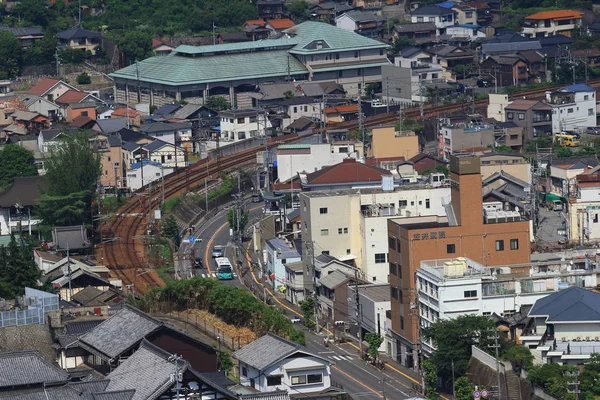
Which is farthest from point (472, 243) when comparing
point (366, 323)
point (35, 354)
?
point (35, 354)

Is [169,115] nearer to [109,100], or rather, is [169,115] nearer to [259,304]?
[109,100]

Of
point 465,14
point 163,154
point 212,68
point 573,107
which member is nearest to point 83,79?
point 212,68

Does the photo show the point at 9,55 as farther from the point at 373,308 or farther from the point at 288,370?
the point at 288,370

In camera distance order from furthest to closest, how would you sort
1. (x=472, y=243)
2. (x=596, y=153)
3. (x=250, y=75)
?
(x=250, y=75), (x=596, y=153), (x=472, y=243)

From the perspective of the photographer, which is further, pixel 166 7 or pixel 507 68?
pixel 166 7

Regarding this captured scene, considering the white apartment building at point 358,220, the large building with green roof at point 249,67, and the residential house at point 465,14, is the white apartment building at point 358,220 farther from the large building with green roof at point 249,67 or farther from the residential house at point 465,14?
the residential house at point 465,14

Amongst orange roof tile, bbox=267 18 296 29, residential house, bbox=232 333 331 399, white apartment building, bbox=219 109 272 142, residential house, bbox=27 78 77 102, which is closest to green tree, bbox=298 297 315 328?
residential house, bbox=232 333 331 399
